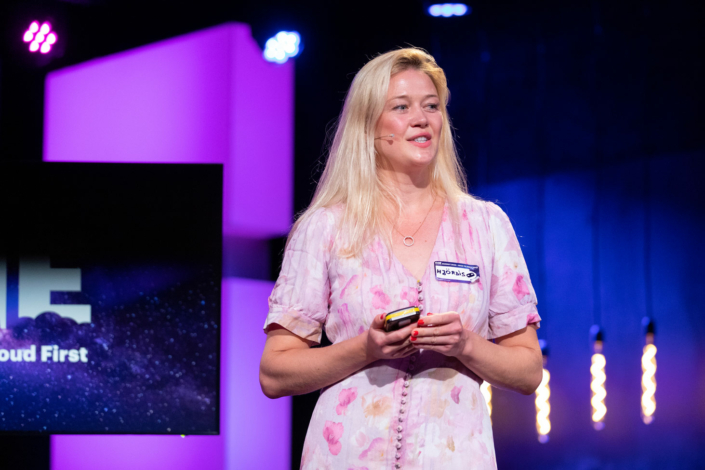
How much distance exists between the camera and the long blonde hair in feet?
4.99

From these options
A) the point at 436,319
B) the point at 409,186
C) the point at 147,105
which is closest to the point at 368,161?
the point at 409,186

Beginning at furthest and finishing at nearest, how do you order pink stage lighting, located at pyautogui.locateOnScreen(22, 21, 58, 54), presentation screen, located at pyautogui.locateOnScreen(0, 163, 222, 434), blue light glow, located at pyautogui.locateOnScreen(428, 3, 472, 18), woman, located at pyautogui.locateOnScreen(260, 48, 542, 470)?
1. blue light glow, located at pyautogui.locateOnScreen(428, 3, 472, 18)
2. pink stage lighting, located at pyautogui.locateOnScreen(22, 21, 58, 54)
3. presentation screen, located at pyautogui.locateOnScreen(0, 163, 222, 434)
4. woman, located at pyautogui.locateOnScreen(260, 48, 542, 470)

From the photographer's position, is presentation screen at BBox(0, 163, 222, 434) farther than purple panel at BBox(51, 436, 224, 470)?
No

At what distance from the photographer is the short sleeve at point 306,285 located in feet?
4.80

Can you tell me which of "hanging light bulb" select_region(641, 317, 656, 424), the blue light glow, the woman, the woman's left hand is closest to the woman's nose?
the woman

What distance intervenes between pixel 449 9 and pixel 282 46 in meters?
0.88

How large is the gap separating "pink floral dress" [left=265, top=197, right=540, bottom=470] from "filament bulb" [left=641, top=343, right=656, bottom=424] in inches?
90.1

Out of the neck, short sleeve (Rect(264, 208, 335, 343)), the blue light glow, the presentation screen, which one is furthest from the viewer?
the blue light glow

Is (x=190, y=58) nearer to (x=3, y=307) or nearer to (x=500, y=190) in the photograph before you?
(x=3, y=307)

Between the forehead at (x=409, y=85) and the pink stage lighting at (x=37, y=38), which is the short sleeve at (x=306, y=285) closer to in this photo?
the forehead at (x=409, y=85)

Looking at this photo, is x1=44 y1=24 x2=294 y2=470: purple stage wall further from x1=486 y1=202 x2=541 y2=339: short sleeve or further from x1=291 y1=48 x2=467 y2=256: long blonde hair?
x1=486 y1=202 x2=541 y2=339: short sleeve

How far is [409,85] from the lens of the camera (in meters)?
1.55

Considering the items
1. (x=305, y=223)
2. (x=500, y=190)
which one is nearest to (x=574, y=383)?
(x=500, y=190)

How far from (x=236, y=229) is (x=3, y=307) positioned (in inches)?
42.8
